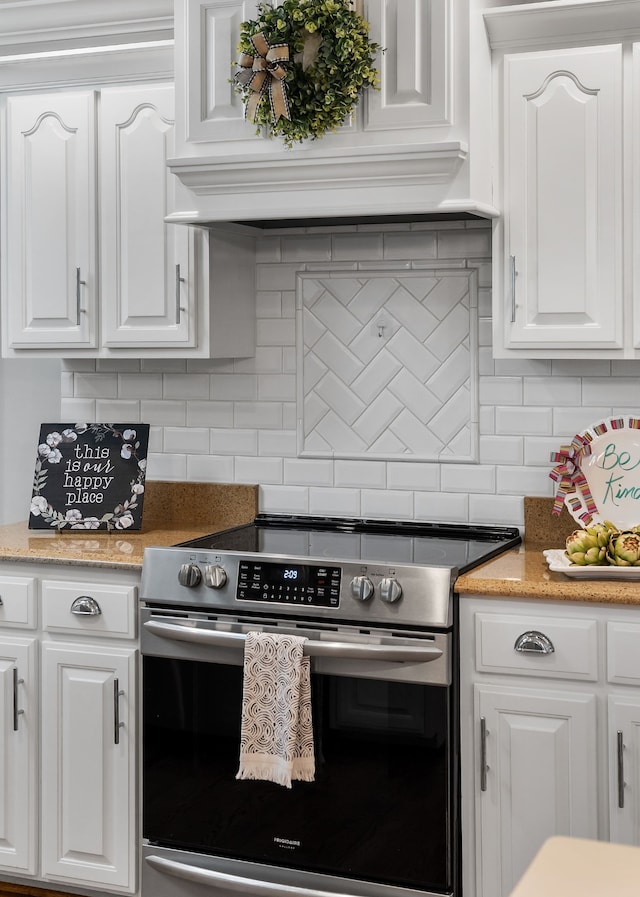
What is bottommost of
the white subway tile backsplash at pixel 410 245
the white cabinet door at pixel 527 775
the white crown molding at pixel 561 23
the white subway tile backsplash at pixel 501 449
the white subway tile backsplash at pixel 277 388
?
the white cabinet door at pixel 527 775

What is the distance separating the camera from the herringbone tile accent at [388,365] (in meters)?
3.29

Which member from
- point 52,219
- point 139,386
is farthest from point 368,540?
point 52,219

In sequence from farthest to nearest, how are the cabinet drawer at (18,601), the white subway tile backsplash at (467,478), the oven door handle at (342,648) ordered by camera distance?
1. the white subway tile backsplash at (467,478)
2. the cabinet drawer at (18,601)
3. the oven door handle at (342,648)

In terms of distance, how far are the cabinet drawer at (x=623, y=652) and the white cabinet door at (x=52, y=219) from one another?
5.90 feet

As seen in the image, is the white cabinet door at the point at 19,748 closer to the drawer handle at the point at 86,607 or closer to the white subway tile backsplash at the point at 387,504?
the drawer handle at the point at 86,607

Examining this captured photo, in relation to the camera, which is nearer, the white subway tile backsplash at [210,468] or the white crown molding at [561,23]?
the white crown molding at [561,23]

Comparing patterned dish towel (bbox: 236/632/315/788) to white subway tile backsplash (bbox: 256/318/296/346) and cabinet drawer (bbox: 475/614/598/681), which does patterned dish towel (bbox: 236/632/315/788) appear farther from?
white subway tile backsplash (bbox: 256/318/296/346)

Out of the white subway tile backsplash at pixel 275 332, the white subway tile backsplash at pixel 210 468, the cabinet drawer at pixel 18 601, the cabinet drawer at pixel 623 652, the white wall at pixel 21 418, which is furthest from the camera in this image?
the white wall at pixel 21 418

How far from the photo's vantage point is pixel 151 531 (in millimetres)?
3385

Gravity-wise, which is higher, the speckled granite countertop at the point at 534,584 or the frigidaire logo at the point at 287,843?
the speckled granite countertop at the point at 534,584

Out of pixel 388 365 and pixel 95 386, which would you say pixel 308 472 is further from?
pixel 95 386

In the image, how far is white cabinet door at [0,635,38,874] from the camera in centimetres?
307

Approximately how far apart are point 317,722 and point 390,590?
39cm

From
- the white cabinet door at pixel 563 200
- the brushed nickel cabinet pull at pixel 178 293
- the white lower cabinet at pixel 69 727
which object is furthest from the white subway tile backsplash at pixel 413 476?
the white lower cabinet at pixel 69 727
